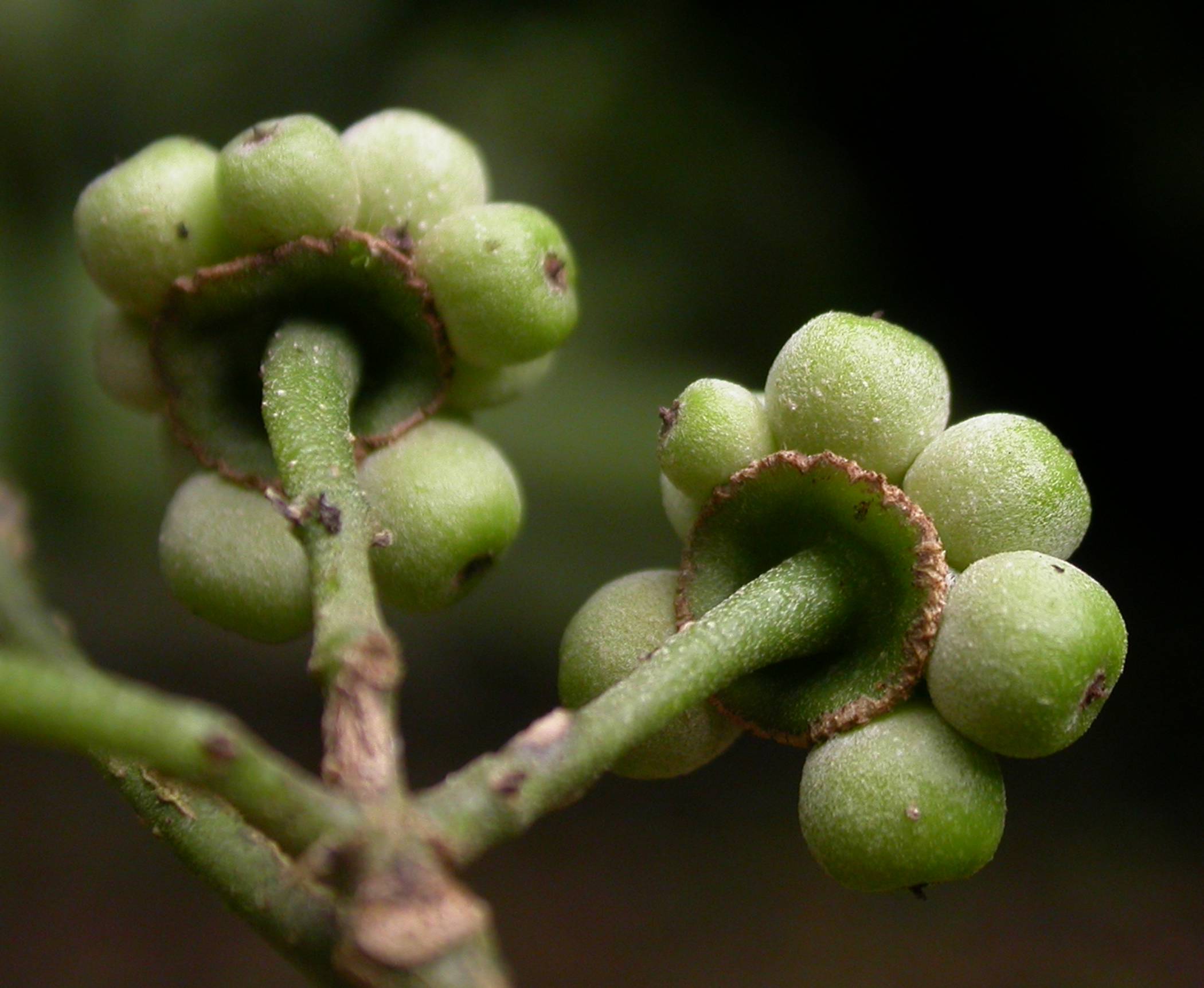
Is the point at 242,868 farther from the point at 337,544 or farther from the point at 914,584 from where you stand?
the point at 914,584

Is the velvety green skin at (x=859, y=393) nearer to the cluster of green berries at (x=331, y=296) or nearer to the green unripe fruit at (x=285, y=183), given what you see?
the cluster of green berries at (x=331, y=296)

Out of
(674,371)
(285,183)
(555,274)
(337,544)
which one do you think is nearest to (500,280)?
(555,274)

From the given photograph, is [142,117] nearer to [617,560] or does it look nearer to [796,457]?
[617,560]

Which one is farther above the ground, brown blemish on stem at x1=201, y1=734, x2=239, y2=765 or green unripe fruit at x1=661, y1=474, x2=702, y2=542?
green unripe fruit at x1=661, y1=474, x2=702, y2=542

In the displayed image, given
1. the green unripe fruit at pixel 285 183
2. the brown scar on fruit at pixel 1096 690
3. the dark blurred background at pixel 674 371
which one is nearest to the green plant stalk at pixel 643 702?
the brown scar on fruit at pixel 1096 690

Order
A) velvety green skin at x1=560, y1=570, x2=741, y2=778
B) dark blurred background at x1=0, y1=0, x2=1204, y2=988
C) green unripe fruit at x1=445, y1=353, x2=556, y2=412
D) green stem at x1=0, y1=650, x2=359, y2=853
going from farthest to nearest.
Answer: dark blurred background at x1=0, y1=0, x2=1204, y2=988
green unripe fruit at x1=445, y1=353, x2=556, y2=412
velvety green skin at x1=560, y1=570, x2=741, y2=778
green stem at x1=0, y1=650, x2=359, y2=853

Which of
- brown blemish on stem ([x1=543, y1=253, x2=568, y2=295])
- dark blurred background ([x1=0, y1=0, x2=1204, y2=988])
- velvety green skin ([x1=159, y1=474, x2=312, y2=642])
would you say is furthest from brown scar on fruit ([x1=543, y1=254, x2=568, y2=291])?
dark blurred background ([x1=0, y1=0, x2=1204, y2=988])

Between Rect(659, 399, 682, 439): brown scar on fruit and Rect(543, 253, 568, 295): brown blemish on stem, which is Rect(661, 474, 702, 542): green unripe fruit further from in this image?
Rect(543, 253, 568, 295): brown blemish on stem

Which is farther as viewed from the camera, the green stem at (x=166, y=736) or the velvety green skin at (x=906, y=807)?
the velvety green skin at (x=906, y=807)
